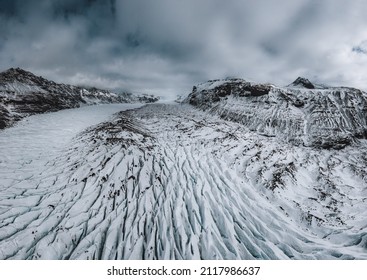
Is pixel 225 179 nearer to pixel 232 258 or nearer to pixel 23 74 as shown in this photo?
pixel 232 258

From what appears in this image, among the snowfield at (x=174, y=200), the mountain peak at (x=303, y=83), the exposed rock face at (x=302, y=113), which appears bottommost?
the snowfield at (x=174, y=200)

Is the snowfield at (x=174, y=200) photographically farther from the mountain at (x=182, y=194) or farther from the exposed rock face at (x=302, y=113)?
the exposed rock face at (x=302, y=113)

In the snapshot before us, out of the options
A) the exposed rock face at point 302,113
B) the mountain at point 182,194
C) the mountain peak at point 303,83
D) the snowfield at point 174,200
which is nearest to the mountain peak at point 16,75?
the mountain at point 182,194

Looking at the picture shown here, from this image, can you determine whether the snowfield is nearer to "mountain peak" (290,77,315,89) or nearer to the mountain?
the mountain

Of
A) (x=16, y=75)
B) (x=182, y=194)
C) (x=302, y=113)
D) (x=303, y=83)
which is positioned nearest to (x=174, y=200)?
(x=182, y=194)

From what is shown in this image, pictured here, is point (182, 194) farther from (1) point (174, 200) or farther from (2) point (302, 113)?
(2) point (302, 113)

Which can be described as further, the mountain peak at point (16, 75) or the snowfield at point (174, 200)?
the mountain peak at point (16, 75)

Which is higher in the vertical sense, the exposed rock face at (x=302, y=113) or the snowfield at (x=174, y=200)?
the exposed rock face at (x=302, y=113)

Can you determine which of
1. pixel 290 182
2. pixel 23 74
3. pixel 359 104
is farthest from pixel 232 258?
pixel 23 74
